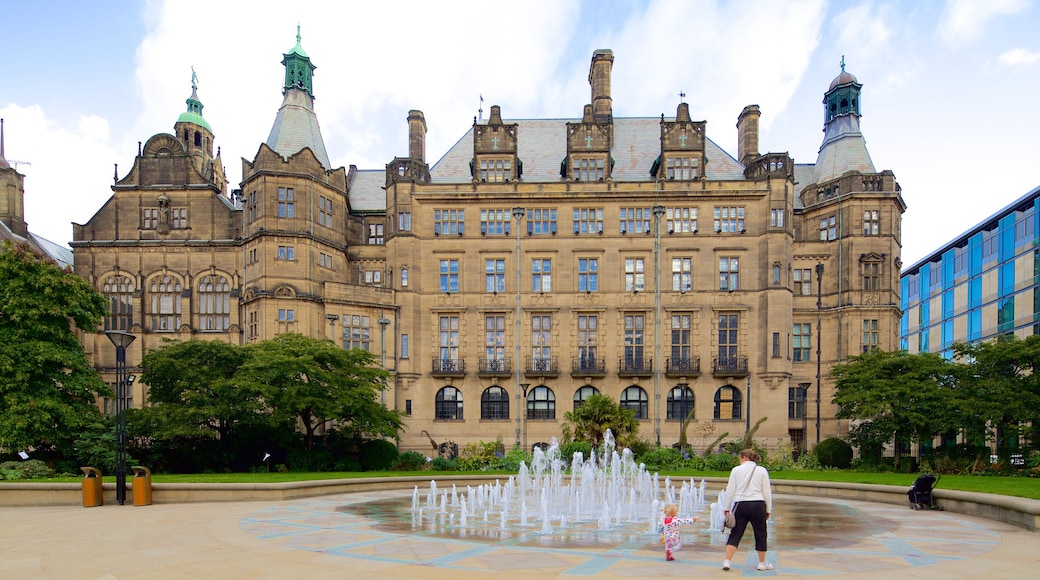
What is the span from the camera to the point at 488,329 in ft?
150

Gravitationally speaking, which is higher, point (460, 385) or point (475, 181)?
point (475, 181)

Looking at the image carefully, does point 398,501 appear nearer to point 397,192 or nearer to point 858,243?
point 397,192

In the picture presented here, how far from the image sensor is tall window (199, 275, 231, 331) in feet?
149

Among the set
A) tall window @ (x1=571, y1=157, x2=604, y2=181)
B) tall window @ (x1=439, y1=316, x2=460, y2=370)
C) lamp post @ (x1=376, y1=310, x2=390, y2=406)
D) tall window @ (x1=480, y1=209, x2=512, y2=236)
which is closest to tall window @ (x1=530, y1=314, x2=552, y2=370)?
tall window @ (x1=439, y1=316, x2=460, y2=370)

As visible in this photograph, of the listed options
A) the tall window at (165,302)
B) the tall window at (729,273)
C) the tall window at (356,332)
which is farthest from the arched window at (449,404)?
the tall window at (729,273)

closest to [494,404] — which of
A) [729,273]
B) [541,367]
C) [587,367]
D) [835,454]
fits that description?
[541,367]

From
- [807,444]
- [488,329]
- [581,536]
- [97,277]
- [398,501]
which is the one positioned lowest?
→ [807,444]

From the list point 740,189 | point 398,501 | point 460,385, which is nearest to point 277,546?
point 398,501

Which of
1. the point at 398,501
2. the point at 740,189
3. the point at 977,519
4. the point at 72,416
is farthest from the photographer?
the point at 740,189

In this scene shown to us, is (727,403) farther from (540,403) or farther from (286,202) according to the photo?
(286,202)

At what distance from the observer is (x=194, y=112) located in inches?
2685

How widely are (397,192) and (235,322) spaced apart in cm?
1420

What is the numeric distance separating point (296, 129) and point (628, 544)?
41123mm

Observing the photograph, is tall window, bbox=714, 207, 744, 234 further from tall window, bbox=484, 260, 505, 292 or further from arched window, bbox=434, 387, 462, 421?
arched window, bbox=434, 387, 462, 421
